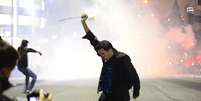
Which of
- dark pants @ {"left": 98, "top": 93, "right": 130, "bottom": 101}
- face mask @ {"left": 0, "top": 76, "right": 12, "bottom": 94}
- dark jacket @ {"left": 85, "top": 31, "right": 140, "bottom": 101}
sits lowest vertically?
dark pants @ {"left": 98, "top": 93, "right": 130, "bottom": 101}

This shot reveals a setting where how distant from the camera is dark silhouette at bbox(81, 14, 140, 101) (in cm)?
602

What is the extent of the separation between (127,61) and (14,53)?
377cm

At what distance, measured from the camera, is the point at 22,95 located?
14109mm

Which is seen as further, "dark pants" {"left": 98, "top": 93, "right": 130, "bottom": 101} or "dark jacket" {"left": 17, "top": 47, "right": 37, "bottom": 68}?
"dark jacket" {"left": 17, "top": 47, "right": 37, "bottom": 68}

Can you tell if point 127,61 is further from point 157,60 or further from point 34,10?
point 34,10

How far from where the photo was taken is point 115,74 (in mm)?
6074

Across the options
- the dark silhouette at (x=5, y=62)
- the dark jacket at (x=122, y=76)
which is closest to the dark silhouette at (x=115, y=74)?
the dark jacket at (x=122, y=76)

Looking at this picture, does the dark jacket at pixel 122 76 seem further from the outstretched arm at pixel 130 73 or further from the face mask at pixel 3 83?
the face mask at pixel 3 83

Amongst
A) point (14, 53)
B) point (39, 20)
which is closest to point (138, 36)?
point (39, 20)

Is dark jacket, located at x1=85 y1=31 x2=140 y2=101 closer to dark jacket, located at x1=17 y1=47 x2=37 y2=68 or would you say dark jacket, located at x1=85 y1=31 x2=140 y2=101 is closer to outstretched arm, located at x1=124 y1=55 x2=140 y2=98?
outstretched arm, located at x1=124 y1=55 x2=140 y2=98

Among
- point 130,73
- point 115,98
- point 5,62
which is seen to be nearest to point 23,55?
point 115,98

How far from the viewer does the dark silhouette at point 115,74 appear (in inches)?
237

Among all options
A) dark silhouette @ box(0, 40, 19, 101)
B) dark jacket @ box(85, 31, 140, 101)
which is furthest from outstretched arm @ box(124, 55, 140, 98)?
dark silhouette @ box(0, 40, 19, 101)

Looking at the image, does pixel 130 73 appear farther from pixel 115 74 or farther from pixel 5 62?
pixel 5 62
